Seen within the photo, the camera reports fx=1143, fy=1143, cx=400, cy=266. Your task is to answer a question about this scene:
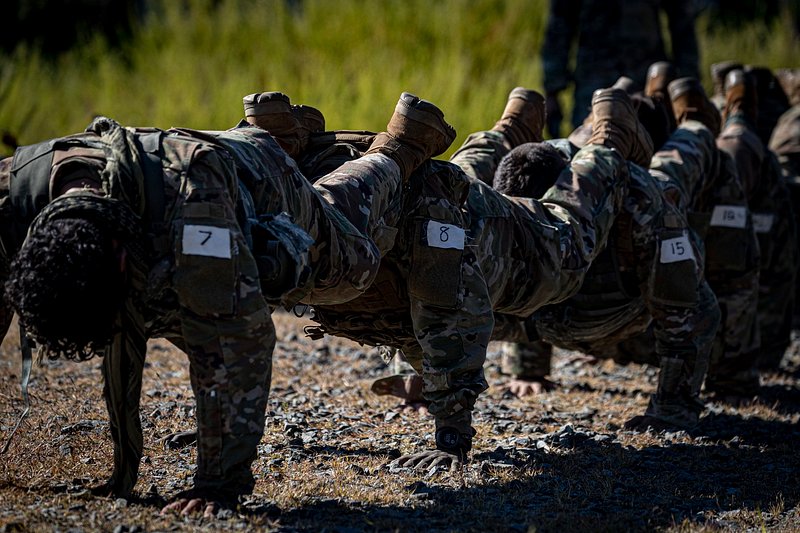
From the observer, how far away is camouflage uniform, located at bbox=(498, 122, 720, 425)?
5.93 meters

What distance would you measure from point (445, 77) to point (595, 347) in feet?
17.8

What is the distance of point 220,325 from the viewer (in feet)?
11.6

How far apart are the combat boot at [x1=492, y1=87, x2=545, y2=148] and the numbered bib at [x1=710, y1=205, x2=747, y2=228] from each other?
1.55 meters

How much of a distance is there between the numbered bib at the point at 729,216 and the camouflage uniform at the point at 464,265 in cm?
151

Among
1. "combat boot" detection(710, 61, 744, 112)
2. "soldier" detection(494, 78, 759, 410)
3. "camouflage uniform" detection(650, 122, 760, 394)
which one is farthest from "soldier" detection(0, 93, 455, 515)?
"combat boot" detection(710, 61, 744, 112)

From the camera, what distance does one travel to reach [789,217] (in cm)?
814

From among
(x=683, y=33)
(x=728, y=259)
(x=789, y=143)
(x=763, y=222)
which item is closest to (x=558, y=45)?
(x=683, y=33)

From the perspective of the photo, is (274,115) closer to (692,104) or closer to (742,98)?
(692,104)

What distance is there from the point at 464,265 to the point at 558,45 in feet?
16.7

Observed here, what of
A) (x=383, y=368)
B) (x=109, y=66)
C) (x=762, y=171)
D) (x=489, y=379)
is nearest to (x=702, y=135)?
(x=762, y=171)

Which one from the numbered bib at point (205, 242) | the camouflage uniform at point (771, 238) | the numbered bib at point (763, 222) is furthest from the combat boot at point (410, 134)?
the numbered bib at point (763, 222)

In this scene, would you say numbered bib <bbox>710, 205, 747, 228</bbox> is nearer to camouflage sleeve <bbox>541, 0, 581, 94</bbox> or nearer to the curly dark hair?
camouflage sleeve <bbox>541, 0, 581, 94</bbox>

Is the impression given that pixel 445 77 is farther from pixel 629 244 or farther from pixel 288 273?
pixel 288 273

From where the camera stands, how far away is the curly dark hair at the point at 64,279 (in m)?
3.29
